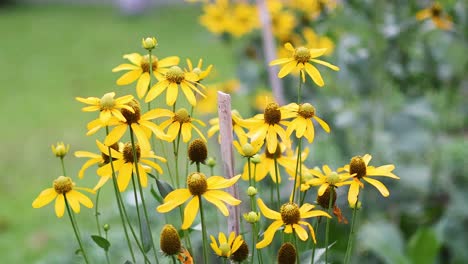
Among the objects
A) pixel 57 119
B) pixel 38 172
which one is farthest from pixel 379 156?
pixel 57 119

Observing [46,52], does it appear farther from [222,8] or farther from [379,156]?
[379,156]

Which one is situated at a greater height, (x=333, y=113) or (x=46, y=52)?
(x=46, y=52)

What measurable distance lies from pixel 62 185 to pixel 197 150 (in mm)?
215

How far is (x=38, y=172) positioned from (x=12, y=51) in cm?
330

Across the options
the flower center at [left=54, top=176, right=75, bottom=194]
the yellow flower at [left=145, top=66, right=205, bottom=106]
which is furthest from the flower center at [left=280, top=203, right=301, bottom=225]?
the flower center at [left=54, top=176, right=75, bottom=194]

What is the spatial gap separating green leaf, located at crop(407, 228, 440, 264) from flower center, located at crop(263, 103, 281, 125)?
1230mm

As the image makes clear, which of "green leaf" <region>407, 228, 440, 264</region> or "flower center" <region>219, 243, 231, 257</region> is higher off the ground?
"flower center" <region>219, 243, 231, 257</region>

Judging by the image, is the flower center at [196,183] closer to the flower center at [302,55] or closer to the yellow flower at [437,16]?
the flower center at [302,55]

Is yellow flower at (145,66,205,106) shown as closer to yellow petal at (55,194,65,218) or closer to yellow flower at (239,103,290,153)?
A: yellow flower at (239,103,290,153)

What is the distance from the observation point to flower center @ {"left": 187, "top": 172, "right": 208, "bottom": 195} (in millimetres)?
991

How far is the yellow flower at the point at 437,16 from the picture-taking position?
246 cm

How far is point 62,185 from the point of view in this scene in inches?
44.0

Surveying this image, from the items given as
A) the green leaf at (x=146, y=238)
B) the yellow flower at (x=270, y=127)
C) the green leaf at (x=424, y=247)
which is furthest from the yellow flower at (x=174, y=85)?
the green leaf at (x=424, y=247)

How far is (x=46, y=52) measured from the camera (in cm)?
702
